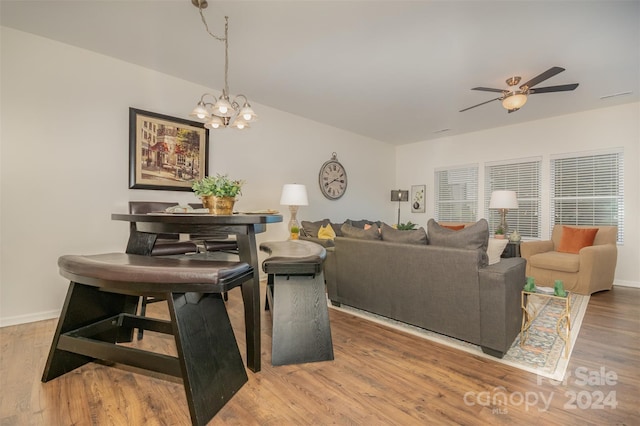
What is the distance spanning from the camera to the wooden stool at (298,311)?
1813 millimetres

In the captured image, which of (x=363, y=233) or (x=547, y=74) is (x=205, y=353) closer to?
(x=363, y=233)

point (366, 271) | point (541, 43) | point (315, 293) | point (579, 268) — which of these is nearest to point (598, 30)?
point (541, 43)

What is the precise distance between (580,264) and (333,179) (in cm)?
365

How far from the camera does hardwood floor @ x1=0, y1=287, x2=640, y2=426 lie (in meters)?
1.36

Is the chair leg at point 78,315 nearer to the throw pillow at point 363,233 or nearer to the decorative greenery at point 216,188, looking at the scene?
the decorative greenery at point 216,188

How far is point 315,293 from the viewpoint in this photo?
1.93 metres

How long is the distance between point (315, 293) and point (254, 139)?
289cm

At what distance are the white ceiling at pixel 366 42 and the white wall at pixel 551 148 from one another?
429mm

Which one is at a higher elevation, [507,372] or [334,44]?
[334,44]

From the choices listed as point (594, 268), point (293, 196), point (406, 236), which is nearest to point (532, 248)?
point (594, 268)

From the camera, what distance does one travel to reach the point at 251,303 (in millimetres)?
1748

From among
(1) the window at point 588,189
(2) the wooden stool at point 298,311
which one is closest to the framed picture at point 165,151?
(2) the wooden stool at point 298,311

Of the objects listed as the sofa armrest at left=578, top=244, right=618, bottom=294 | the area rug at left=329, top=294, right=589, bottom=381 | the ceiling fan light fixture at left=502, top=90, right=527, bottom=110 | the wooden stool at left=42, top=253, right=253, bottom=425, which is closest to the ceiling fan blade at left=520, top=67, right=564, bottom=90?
the ceiling fan light fixture at left=502, top=90, right=527, bottom=110

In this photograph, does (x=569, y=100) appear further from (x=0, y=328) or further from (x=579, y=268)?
(x=0, y=328)
